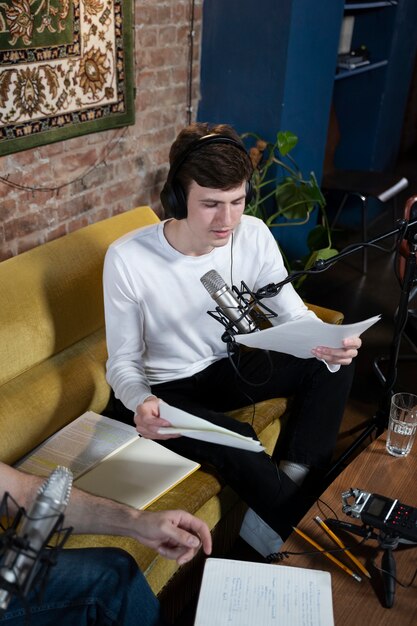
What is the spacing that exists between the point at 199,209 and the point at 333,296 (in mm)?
2180

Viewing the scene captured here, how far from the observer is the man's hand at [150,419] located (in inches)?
59.7

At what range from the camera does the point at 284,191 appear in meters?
3.22

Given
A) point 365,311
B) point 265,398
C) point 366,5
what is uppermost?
point 366,5

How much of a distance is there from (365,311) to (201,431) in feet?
8.11

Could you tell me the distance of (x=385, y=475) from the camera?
1575 mm

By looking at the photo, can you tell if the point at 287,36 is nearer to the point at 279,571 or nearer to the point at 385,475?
the point at 385,475

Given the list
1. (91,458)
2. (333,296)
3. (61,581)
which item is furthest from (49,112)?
(333,296)

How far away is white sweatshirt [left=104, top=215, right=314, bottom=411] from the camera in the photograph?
1836 mm

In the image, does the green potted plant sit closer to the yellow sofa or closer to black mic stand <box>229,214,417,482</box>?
black mic stand <box>229,214,417,482</box>

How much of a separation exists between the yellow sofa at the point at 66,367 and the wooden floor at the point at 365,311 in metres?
0.30

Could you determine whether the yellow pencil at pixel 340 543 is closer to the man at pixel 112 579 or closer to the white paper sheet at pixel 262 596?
the white paper sheet at pixel 262 596

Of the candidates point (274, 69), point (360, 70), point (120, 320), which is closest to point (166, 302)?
point (120, 320)

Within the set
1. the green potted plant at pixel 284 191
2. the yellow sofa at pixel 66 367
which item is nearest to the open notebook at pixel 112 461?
the yellow sofa at pixel 66 367

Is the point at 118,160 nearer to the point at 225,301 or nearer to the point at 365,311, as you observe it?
the point at 225,301
